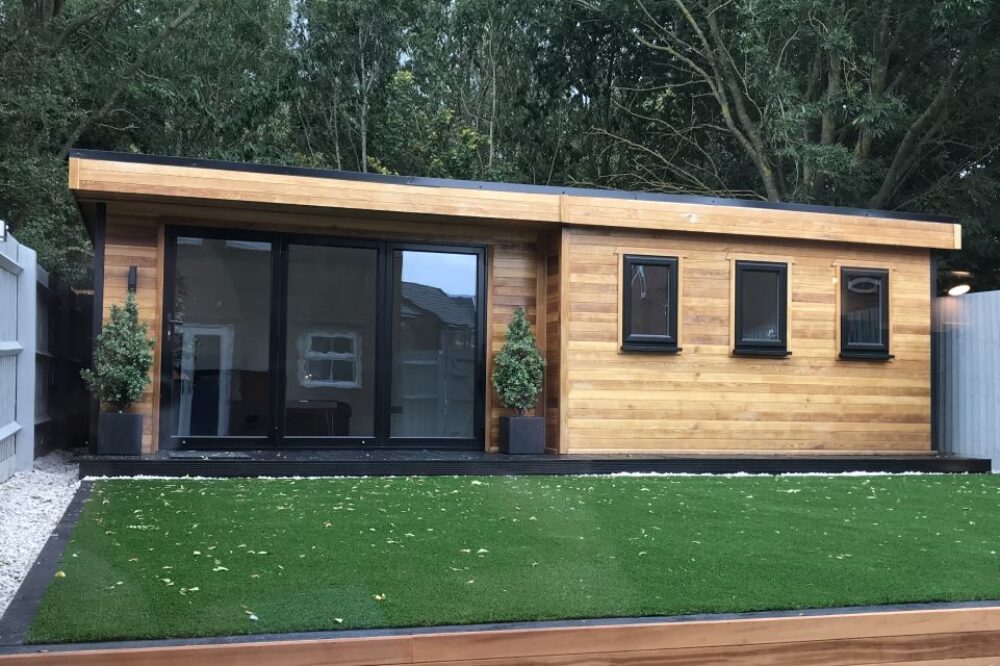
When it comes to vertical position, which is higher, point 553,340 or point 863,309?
point 863,309

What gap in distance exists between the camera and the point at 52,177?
46.1ft

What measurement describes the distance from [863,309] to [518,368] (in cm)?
380

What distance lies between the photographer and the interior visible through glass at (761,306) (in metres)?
9.53

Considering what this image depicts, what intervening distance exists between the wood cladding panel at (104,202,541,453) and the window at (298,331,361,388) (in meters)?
0.99

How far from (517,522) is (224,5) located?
15.4m

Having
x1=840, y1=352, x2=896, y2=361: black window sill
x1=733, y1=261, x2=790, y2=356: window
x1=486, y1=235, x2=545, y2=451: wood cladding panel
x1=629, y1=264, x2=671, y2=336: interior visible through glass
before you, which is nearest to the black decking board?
x1=486, y1=235, x2=545, y2=451: wood cladding panel

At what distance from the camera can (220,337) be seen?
8609mm

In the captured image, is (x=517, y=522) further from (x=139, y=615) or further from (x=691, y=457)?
(x=691, y=457)

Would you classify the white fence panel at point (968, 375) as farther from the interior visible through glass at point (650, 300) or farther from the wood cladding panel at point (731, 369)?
the interior visible through glass at point (650, 300)

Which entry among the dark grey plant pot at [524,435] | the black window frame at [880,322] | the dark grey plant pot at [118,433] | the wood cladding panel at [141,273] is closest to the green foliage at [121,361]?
the dark grey plant pot at [118,433]

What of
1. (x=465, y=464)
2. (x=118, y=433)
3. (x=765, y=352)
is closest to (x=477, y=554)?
(x=465, y=464)

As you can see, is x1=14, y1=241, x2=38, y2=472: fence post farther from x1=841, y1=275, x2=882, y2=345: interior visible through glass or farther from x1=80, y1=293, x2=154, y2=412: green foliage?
x1=841, y1=275, x2=882, y2=345: interior visible through glass

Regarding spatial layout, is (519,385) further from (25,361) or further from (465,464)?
(25,361)

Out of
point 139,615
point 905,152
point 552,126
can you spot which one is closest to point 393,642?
point 139,615
